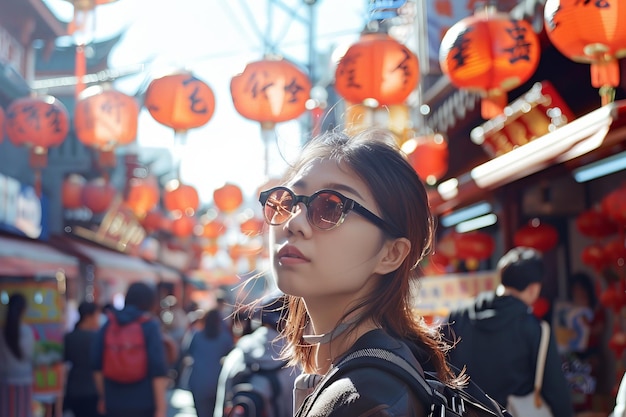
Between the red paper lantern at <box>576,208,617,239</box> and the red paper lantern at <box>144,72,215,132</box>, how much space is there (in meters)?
4.15

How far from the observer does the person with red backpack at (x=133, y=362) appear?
5539 millimetres

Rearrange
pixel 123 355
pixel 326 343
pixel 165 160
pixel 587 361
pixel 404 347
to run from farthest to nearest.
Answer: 1. pixel 165 160
2. pixel 587 361
3. pixel 123 355
4. pixel 326 343
5. pixel 404 347

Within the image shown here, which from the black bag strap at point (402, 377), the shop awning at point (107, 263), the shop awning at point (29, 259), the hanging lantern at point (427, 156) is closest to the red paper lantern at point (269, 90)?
the hanging lantern at point (427, 156)

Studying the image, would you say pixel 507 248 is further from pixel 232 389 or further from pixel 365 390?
pixel 365 390

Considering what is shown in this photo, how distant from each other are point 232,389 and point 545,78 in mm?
6880

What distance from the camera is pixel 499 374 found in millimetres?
4410

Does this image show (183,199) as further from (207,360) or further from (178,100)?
(207,360)

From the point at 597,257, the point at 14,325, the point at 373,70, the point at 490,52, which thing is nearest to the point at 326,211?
the point at 490,52

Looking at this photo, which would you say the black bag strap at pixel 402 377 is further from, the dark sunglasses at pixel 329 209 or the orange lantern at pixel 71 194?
the orange lantern at pixel 71 194

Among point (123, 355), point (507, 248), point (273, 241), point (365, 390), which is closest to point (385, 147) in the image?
point (273, 241)

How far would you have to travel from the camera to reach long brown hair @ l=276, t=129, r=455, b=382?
181 centimetres

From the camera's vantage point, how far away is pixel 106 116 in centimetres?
873

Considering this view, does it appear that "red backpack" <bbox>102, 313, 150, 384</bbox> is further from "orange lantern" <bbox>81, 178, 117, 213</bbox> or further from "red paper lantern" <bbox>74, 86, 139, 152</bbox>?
"orange lantern" <bbox>81, 178, 117, 213</bbox>

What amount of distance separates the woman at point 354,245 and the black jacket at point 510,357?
8.56 ft
